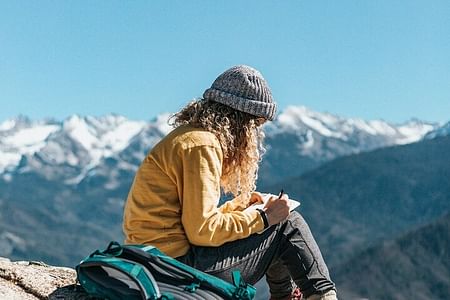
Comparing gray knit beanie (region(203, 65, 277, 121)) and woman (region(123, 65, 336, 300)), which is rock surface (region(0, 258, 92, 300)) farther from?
gray knit beanie (region(203, 65, 277, 121))

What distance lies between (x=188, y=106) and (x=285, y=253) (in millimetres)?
1744

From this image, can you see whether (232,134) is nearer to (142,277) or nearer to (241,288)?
(241,288)

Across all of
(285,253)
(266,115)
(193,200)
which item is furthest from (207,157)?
(285,253)

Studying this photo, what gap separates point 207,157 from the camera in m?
6.68

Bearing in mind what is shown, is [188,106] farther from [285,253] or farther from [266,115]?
[285,253]

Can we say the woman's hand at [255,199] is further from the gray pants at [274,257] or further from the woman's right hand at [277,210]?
the woman's right hand at [277,210]

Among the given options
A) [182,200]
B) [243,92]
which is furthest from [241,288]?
[243,92]

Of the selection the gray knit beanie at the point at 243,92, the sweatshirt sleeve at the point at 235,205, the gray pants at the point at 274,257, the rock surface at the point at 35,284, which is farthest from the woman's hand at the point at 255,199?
the rock surface at the point at 35,284

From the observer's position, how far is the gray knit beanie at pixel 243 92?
7.12 metres

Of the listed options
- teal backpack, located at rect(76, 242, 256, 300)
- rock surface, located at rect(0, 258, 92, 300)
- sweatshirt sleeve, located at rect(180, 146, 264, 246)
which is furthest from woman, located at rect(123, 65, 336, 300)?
rock surface, located at rect(0, 258, 92, 300)

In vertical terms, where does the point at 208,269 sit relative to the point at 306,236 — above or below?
below

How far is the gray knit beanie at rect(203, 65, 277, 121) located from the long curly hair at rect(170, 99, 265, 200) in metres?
0.11

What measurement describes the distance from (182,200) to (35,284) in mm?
2166

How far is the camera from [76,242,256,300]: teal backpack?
6.12 m
